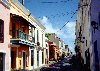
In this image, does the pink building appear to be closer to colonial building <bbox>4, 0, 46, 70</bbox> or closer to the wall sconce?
colonial building <bbox>4, 0, 46, 70</bbox>

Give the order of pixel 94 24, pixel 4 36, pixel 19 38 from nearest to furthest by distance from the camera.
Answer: pixel 94 24 → pixel 4 36 → pixel 19 38

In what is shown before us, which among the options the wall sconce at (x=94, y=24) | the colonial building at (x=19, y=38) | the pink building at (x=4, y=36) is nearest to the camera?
the wall sconce at (x=94, y=24)

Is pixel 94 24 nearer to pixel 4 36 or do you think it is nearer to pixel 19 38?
pixel 4 36

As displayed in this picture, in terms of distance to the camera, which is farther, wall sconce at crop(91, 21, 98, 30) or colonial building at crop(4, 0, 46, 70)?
colonial building at crop(4, 0, 46, 70)

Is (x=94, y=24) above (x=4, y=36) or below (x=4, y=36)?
above

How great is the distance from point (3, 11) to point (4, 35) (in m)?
1.99

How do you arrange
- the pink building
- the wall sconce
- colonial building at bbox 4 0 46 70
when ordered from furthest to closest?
colonial building at bbox 4 0 46 70, the pink building, the wall sconce

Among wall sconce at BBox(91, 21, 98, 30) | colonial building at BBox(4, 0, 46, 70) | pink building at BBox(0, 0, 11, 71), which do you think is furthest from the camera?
colonial building at BBox(4, 0, 46, 70)

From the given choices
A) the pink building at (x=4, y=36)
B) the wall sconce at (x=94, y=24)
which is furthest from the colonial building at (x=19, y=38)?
the wall sconce at (x=94, y=24)

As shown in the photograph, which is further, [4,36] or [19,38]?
[19,38]

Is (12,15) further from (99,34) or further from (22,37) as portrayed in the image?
(99,34)

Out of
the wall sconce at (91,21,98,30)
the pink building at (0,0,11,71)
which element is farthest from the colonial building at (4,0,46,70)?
the wall sconce at (91,21,98,30)

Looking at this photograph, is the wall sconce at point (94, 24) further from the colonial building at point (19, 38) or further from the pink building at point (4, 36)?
the colonial building at point (19, 38)

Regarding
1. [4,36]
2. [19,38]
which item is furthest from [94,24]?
[19,38]
